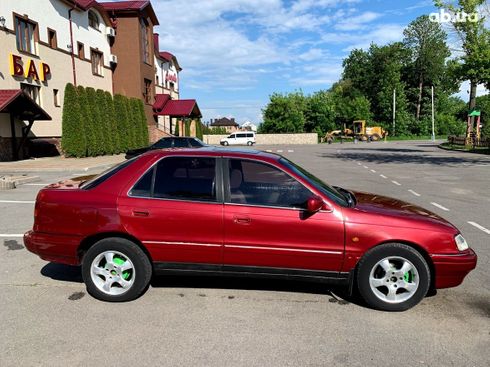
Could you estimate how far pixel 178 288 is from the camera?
15.2 ft

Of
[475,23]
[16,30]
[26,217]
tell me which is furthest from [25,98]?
[475,23]

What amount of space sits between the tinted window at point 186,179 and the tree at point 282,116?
63.4m

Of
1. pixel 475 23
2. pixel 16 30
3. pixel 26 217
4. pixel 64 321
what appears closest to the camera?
pixel 64 321

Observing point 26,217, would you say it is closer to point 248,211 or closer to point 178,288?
point 178,288

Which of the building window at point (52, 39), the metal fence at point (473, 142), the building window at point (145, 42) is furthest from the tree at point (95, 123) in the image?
the metal fence at point (473, 142)

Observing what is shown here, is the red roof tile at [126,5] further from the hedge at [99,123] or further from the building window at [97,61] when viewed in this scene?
the hedge at [99,123]

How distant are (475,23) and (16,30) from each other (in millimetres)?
29997

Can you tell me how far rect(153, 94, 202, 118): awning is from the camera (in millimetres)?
40312

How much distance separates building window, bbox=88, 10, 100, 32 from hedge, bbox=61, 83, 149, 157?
667 centimetres

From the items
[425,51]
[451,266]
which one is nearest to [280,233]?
[451,266]

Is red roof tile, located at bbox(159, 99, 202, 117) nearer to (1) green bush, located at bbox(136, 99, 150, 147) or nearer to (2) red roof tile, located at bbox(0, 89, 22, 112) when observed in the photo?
(1) green bush, located at bbox(136, 99, 150, 147)

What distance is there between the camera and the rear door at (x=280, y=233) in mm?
4012

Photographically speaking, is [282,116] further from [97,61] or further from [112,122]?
[112,122]

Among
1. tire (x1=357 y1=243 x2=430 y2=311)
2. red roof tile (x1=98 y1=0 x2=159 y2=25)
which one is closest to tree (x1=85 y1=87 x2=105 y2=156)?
red roof tile (x1=98 y1=0 x2=159 y2=25)
